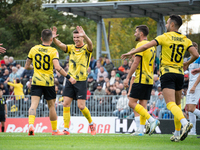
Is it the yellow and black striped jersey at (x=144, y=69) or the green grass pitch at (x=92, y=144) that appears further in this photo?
the yellow and black striped jersey at (x=144, y=69)

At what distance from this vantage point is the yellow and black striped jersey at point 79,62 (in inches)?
332

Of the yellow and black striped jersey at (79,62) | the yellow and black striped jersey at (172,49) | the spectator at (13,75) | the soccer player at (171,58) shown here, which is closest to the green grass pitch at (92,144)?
the soccer player at (171,58)

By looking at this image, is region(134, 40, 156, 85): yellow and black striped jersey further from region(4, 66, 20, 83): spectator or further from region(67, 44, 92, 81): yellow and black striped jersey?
region(4, 66, 20, 83): spectator

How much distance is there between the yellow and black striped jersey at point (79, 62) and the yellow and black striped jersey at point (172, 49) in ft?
7.82

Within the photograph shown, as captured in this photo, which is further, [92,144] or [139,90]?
[139,90]

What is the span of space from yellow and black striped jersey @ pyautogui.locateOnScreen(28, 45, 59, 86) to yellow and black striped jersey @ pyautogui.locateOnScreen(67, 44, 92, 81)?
61cm

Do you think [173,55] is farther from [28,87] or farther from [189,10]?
[189,10]

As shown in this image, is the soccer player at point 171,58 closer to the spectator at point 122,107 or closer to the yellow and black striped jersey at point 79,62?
the yellow and black striped jersey at point 79,62

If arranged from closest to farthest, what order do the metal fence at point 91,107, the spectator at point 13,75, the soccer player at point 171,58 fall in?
the soccer player at point 171,58
the metal fence at point 91,107
the spectator at point 13,75

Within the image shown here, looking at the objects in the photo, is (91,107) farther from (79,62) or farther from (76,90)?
(79,62)

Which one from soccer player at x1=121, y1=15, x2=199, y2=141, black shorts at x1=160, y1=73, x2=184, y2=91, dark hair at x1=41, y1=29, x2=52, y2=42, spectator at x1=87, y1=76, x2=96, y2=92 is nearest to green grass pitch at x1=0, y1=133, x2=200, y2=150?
soccer player at x1=121, y1=15, x2=199, y2=141

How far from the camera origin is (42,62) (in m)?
8.05

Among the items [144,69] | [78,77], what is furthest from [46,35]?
[144,69]

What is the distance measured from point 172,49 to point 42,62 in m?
3.15
